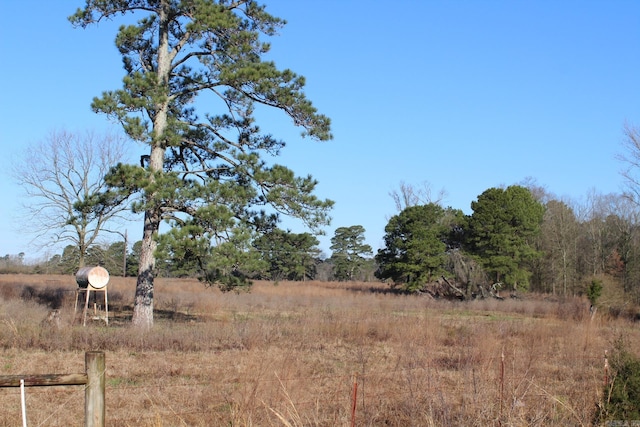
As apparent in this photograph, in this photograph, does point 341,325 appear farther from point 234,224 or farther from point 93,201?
point 93,201

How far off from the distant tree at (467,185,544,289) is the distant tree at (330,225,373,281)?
33494 mm

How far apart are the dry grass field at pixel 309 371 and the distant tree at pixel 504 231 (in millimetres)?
19374

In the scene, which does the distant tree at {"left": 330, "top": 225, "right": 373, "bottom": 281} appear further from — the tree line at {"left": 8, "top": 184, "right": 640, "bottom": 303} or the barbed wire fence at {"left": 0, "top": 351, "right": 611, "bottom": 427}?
the barbed wire fence at {"left": 0, "top": 351, "right": 611, "bottom": 427}

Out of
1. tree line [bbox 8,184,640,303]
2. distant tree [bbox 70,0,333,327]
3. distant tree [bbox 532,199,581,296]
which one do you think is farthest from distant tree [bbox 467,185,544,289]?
distant tree [bbox 70,0,333,327]

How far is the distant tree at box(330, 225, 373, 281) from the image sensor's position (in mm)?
77875

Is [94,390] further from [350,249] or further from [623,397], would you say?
[350,249]

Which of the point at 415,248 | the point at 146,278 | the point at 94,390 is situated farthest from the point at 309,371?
the point at 415,248

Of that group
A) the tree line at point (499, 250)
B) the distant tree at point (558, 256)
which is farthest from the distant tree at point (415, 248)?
the distant tree at point (558, 256)

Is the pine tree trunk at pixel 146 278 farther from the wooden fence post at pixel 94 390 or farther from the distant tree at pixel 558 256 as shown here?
the distant tree at pixel 558 256

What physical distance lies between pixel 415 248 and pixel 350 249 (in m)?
38.3

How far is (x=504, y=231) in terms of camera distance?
4388 centimetres

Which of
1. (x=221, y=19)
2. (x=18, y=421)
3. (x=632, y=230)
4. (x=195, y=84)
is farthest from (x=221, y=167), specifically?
(x=632, y=230)

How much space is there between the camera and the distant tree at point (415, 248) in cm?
4175

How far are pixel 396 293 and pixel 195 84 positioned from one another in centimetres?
2796
